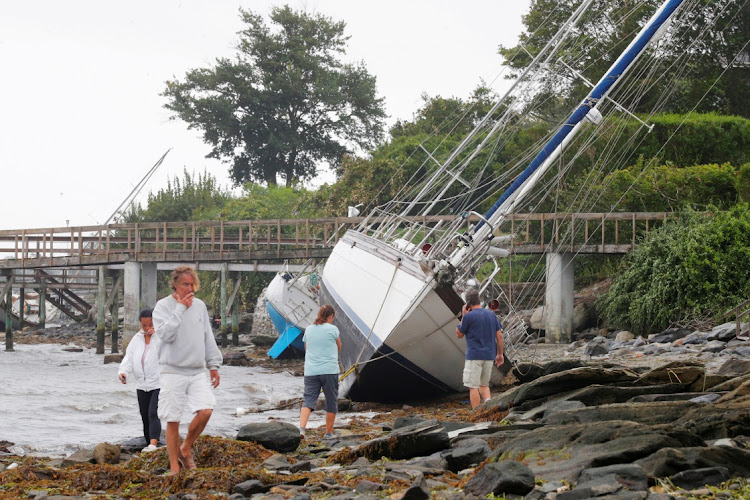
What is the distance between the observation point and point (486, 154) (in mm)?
Answer: 38312

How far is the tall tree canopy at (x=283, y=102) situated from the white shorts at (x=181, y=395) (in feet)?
164

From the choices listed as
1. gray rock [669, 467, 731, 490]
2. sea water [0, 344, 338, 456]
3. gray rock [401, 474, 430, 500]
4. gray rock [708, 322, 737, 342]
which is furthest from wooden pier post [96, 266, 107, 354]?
gray rock [669, 467, 731, 490]

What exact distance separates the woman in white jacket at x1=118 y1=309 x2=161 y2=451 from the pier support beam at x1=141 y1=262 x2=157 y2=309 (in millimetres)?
23606

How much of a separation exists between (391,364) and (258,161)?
4566 centimetres

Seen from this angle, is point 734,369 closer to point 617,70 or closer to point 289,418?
point 289,418

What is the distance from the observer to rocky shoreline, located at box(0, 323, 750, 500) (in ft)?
21.2

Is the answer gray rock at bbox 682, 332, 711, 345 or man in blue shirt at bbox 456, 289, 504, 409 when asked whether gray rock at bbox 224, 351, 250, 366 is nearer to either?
gray rock at bbox 682, 332, 711, 345

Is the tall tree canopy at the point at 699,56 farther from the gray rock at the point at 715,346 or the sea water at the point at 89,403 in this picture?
the gray rock at the point at 715,346

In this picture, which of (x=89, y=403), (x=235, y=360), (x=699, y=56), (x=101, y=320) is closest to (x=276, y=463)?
(x=89, y=403)

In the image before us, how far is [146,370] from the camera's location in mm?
9539

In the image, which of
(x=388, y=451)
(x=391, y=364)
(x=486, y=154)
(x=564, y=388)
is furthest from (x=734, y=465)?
(x=486, y=154)

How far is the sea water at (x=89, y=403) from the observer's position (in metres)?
13.6

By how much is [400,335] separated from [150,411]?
571 centimetres

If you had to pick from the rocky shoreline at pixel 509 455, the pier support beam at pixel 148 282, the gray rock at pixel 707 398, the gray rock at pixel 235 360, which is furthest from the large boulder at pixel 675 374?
the pier support beam at pixel 148 282
